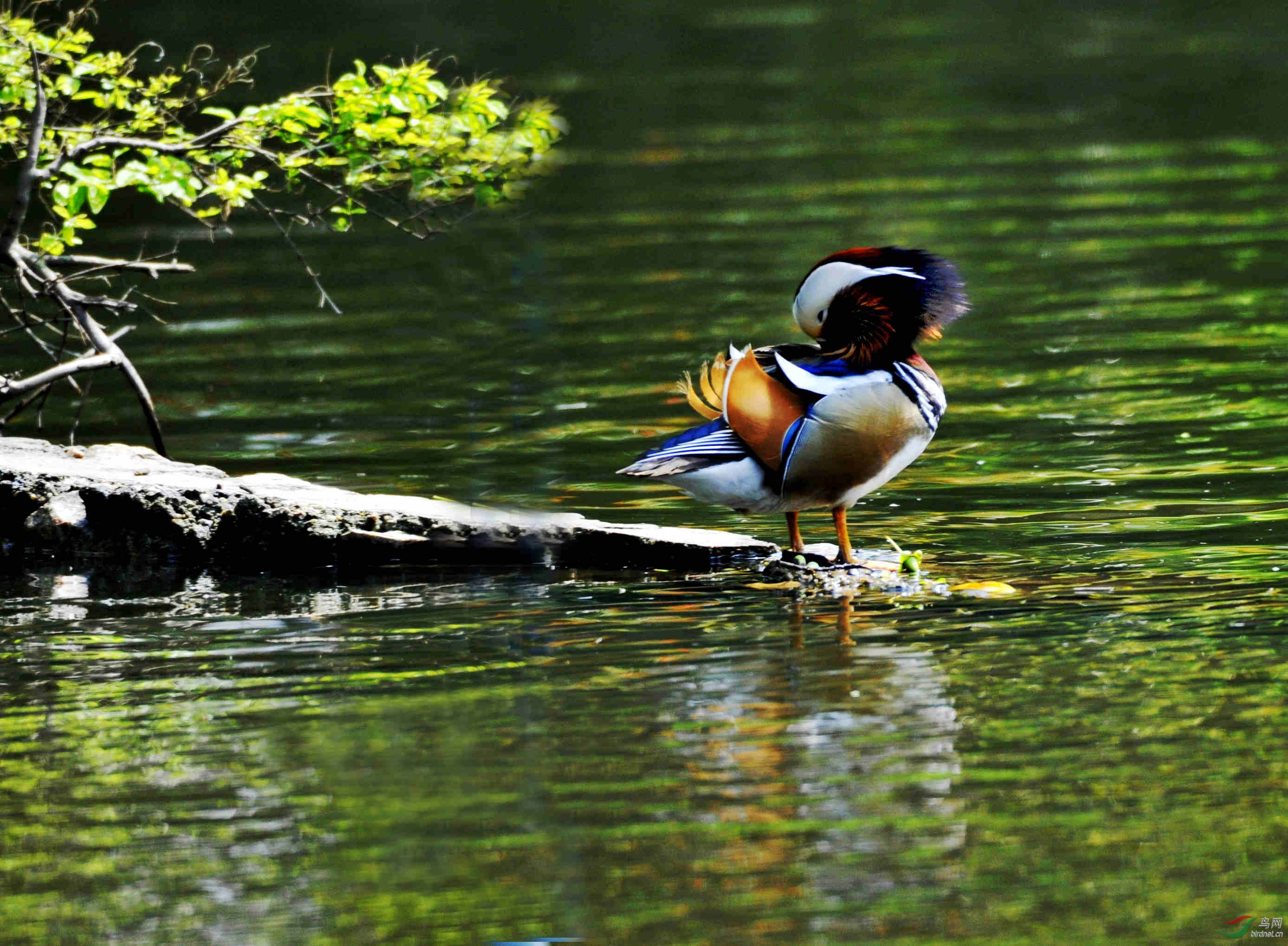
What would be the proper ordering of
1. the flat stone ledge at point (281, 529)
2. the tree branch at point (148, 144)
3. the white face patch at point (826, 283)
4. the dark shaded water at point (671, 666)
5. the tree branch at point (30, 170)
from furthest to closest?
1. the tree branch at point (148, 144)
2. the tree branch at point (30, 170)
3. the flat stone ledge at point (281, 529)
4. the white face patch at point (826, 283)
5. the dark shaded water at point (671, 666)

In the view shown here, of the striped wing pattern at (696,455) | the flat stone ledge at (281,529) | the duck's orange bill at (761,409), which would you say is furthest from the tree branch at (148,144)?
the duck's orange bill at (761,409)

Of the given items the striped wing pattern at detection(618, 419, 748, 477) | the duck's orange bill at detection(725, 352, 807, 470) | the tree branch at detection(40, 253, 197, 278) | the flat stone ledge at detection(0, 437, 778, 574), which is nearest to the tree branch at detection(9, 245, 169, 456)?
the tree branch at detection(40, 253, 197, 278)

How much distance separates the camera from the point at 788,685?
642 cm

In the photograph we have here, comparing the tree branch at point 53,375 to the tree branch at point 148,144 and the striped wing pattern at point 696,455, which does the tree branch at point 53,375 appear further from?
the striped wing pattern at point 696,455

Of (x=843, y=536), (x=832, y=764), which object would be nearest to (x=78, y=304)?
(x=843, y=536)

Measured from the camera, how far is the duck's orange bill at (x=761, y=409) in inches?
290

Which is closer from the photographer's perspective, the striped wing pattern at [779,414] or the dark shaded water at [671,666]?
the dark shaded water at [671,666]

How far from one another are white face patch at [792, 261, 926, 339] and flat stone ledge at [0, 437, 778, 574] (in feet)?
3.51

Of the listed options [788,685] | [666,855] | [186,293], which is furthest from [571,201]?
[666,855]

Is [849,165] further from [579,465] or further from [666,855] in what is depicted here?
[666,855]

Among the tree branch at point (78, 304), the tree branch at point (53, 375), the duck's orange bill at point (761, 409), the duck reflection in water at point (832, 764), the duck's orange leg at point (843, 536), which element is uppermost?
the tree branch at point (78, 304)

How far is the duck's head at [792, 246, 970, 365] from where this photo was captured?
24.5 ft

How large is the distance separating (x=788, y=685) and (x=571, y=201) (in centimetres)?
1484

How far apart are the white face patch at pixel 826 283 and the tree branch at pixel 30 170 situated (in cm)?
383
